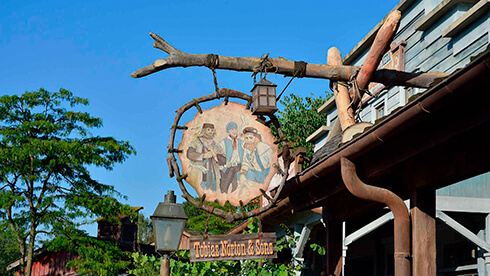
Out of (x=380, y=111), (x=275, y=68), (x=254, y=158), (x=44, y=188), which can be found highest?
(x=380, y=111)

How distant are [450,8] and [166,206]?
6.37m

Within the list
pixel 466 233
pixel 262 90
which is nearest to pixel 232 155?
pixel 262 90

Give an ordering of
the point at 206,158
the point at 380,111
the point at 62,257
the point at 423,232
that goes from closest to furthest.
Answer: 1. the point at 423,232
2. the point at 206,158
3. the point at 380,111
4. the point at 62,257

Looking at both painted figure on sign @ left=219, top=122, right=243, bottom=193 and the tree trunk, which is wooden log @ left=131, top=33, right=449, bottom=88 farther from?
the tree trunk

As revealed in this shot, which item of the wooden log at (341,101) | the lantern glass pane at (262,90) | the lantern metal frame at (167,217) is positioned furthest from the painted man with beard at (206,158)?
the wooden log at (341,101)

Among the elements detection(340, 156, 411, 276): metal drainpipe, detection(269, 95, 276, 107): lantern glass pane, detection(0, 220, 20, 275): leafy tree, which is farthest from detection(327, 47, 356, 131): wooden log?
detection(0, 220, 20, 275): leafy tree

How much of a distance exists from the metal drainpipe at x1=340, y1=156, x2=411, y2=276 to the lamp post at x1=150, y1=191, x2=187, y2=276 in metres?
1.88

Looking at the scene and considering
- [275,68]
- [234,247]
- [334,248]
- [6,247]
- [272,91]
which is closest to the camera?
[272,91]

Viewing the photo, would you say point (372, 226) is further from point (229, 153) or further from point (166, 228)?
point (166, 228)

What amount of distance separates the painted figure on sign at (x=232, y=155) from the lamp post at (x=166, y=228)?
70 cm

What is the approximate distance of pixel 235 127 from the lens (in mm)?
7309

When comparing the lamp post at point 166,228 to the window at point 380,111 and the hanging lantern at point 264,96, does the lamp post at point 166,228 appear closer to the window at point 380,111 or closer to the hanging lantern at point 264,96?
the hanging lantern at point 264,96

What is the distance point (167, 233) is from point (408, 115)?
2.99 m

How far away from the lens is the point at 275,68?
22.9 feet
